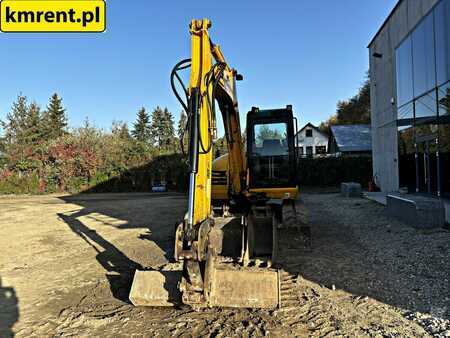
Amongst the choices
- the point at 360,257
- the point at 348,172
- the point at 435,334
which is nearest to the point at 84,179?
the point at 348,172

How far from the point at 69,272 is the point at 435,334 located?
17.2 feet

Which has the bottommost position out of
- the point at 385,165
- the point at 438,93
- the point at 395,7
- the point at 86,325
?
the point at 86,325

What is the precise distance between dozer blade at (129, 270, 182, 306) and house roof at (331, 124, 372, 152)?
108 ft

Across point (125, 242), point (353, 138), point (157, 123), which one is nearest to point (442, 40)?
point (125, 242)

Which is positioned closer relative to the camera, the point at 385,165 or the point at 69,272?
the point at 69,272

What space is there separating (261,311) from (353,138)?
35384mm

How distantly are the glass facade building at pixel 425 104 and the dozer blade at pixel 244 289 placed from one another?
10.00 metres

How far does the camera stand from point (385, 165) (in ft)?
59.1

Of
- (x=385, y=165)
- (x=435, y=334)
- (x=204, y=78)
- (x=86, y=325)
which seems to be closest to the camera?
(x=435, y=334)

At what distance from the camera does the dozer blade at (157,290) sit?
13.2ft

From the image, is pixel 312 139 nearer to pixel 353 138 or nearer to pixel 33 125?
pixel 353 138

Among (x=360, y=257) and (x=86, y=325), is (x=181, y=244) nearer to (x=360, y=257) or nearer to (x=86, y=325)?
(x=86, y=325)

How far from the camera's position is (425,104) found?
41.9 ft

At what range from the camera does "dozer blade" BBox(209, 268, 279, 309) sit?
12.9 feet
